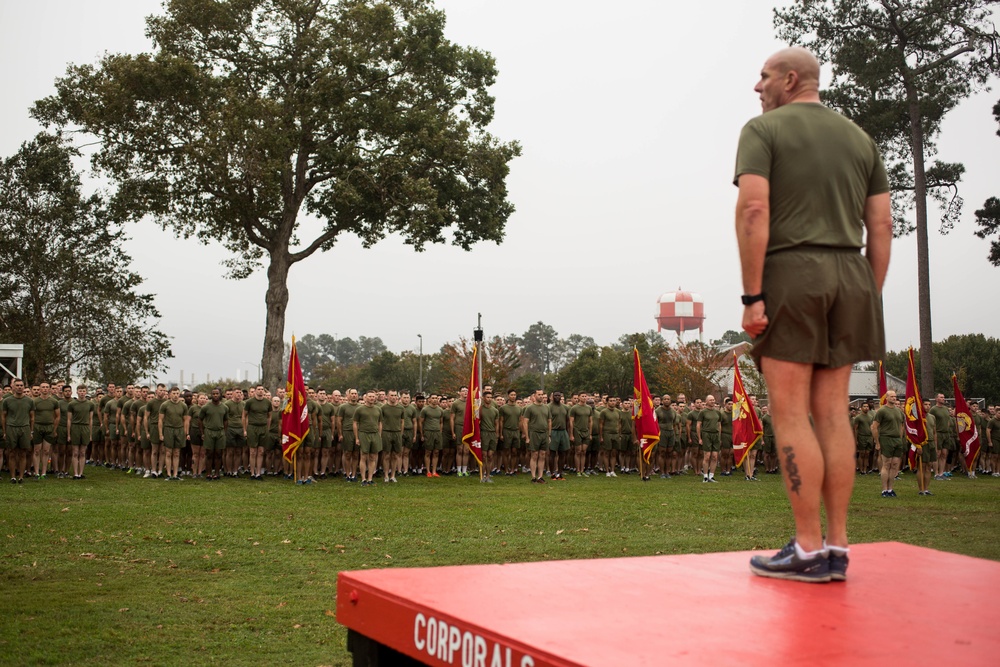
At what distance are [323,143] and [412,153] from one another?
2955 millimetres

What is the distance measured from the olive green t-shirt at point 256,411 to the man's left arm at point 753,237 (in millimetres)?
18861

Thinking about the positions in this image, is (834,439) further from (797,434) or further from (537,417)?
(537,417)

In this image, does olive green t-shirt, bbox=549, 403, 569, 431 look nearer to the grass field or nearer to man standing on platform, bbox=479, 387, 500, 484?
man standing on platform, bbox=479, 387, 500, 484

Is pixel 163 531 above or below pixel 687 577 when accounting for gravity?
below

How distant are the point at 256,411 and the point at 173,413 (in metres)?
1.73

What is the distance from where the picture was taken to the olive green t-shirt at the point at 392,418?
837 inches

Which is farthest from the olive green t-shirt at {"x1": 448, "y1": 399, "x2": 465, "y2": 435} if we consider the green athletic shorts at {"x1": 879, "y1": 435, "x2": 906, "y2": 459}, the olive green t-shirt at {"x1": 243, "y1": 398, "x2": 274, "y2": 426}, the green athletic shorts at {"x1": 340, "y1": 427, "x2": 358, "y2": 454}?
the green athletic shorts at {"x1": 879, "y1": 435, "x2": 906, "y2": 459}

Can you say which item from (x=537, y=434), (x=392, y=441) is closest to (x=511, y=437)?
(x=537, y=434)

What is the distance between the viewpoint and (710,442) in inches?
907

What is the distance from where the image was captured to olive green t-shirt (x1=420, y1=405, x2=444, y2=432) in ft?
75.3

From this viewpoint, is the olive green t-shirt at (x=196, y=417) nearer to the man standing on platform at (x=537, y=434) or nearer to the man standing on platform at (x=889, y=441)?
the man standing on platform at (x=537, y=434)

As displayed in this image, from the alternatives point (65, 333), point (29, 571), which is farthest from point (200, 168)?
point (29, 571)

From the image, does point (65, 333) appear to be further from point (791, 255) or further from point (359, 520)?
point (791, 255)

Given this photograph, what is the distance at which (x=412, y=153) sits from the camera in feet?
107
